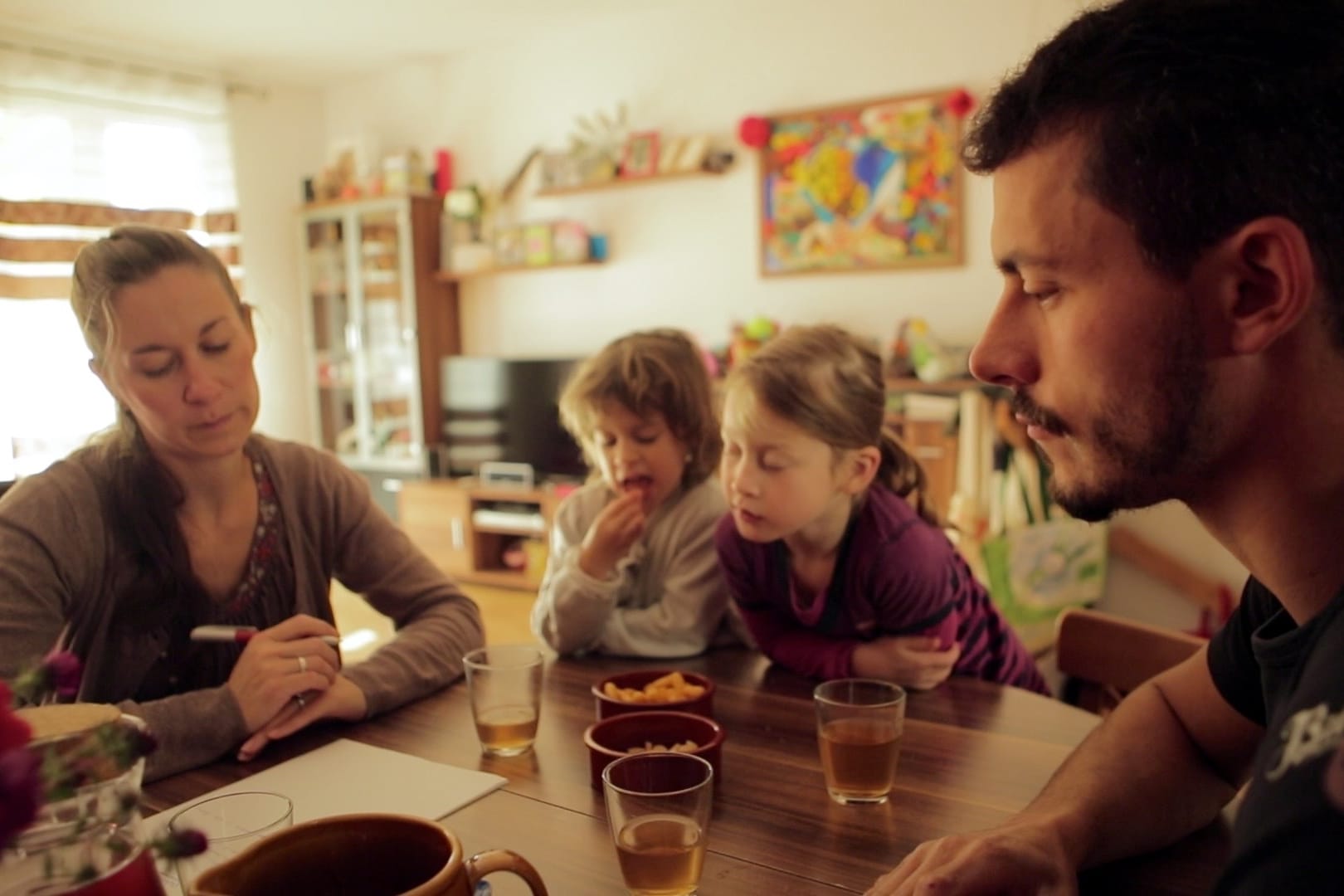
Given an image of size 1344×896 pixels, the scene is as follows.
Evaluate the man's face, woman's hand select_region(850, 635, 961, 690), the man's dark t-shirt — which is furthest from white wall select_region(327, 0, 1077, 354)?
the man's dark t-shirt

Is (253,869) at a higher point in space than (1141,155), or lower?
lower

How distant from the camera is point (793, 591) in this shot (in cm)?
146

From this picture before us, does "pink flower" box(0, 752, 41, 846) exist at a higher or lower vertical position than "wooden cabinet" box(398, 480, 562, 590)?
higher

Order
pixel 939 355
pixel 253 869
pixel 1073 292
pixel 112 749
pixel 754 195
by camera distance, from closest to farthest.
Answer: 1. pixel 112 749
2. pixel 253 869
3. pixel 1073 292
4. pixel 939 355
5. pixel 754 195

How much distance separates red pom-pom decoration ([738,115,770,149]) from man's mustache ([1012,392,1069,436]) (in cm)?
363

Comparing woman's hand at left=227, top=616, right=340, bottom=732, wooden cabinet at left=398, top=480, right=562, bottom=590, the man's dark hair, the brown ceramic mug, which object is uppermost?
the man's dark hair

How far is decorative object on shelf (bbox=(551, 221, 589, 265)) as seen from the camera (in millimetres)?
4836

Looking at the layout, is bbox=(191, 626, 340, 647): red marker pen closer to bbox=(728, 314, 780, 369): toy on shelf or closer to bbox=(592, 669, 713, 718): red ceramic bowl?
bbox=(592, 669, 713, 718): red ceramic bowl

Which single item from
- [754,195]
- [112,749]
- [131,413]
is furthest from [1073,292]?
[754,195]

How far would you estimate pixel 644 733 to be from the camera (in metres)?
1.02

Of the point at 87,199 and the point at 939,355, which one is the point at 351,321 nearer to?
the point at 87,199

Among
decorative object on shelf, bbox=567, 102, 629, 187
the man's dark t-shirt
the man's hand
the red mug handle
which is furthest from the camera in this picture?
decorative object on shelf, bbox=567, 102, 629, 187

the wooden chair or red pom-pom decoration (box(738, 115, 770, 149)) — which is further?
red pom-pom decoration (box(738, 115, 770, 149))

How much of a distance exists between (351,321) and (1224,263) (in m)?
5.29
